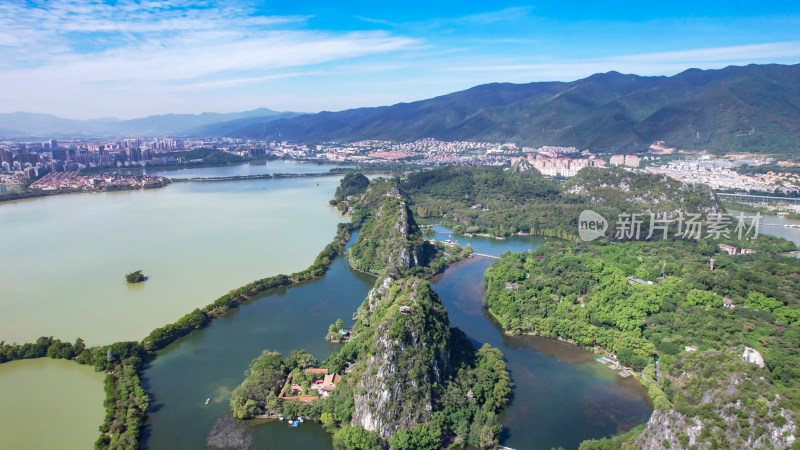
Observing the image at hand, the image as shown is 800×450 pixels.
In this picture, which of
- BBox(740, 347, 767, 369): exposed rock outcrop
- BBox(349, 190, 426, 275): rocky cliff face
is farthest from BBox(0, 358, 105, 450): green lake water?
BBox(740, 347, 767, 369): exposed rock outcrop

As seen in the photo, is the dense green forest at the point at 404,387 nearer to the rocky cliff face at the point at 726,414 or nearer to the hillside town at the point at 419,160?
the rocky cliff face at the point at 726,414

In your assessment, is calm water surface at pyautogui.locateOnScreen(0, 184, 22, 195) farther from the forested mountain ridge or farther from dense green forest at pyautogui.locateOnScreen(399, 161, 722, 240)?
the forested mountain ridge

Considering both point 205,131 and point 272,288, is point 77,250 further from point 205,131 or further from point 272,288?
point 205,131

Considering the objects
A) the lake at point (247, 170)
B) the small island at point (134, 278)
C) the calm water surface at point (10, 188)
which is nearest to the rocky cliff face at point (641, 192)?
the small island at point (134, 278)

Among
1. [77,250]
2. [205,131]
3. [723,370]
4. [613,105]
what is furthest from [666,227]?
[205,131]

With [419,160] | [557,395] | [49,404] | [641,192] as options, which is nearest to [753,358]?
[557,395]

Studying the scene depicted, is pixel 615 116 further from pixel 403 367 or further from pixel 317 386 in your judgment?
pixel 317 386
